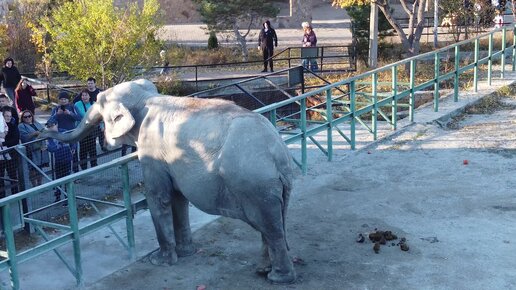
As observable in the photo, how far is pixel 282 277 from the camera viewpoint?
24.7 feet

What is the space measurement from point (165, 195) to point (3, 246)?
7.85 ft

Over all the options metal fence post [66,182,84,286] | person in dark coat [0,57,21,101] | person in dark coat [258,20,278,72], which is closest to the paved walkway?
person in dark coat [258,20,278,72]

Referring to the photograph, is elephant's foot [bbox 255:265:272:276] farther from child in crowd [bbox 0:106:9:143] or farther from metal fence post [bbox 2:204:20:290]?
child in crowd [bbox 0:106:9:143]

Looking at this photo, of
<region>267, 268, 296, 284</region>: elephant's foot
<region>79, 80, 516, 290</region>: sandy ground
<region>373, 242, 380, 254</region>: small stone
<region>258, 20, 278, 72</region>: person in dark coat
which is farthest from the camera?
<region>258, 20, 278, 72</region>: person in dark coat

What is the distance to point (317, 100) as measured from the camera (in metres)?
18.1

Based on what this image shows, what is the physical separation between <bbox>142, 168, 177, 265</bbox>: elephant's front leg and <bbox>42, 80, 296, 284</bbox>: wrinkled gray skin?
0.01 meters

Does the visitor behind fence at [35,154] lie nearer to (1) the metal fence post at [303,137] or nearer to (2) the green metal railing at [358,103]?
(2) the green metal railing at [358,103]

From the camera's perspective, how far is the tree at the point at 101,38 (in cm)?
1906

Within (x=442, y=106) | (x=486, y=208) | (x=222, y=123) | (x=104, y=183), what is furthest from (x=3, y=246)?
(x=442, y=106)

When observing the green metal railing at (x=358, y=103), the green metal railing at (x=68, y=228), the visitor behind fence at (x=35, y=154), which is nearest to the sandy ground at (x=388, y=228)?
the green metal railing at (x=68, y=228)

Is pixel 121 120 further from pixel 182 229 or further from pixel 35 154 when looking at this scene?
pixel 35 154

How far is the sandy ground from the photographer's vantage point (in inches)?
303

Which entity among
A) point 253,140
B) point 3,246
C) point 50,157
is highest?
point 253,140

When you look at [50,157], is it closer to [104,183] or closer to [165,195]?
[104,183]
